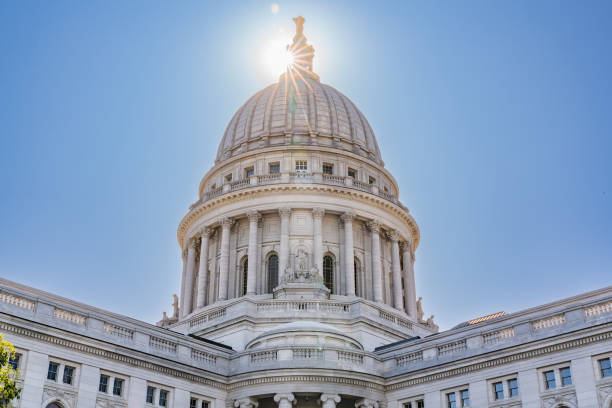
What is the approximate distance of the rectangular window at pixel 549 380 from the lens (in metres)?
37.8

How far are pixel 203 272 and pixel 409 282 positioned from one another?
1903 cm

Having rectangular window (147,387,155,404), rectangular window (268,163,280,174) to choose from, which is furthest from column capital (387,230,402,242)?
rectangular window (147,387,155,404)

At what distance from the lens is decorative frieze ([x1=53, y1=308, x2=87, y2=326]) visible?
39031 mm

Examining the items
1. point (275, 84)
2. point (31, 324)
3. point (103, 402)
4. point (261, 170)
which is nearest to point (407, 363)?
point (103, 402)

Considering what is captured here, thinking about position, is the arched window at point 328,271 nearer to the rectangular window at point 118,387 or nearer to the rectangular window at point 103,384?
the rectangular window at point 118,387

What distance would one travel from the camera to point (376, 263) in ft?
216

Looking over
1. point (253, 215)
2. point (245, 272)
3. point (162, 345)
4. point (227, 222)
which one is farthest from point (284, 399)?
point (227, 222)

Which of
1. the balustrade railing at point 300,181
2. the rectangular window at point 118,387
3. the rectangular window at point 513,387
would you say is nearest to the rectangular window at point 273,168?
the balustrade railing at point 300,181

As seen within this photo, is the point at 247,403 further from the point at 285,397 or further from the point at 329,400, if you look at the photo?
the point at 329,400

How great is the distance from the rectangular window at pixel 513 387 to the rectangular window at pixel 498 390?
0.45 m

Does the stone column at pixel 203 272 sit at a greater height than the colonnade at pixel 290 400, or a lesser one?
greater

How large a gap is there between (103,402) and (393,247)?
36.1 meters

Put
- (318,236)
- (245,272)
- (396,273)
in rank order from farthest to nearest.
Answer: (396,273)
(245,272)
(318,236)

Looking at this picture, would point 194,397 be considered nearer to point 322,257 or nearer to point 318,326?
point 318,326
